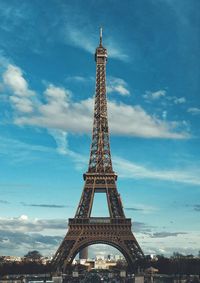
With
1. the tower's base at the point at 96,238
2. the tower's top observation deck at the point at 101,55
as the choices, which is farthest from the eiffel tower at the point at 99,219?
the tower's top observation deck at the point at 101,55

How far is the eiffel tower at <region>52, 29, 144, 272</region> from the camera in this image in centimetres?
10088

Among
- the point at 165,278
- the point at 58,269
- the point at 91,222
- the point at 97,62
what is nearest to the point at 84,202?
the point at 91,222

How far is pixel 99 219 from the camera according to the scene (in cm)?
10412

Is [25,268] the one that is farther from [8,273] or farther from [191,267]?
[191,267]

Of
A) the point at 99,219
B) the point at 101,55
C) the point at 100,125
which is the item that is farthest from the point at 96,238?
the point at 101,55

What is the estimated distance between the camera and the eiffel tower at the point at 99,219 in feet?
331

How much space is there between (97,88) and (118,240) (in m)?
35.4

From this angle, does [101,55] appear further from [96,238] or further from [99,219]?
[96,238]

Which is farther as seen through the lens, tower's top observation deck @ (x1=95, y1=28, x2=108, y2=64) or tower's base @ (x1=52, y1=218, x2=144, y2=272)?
tower's top observation deck @ (x1=95, y1=28, x2=108, y2=64)

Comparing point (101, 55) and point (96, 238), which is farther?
point (101, 55)

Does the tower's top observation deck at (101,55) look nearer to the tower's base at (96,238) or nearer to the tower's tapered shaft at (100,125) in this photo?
the tower's tapered shaft at (100,125)

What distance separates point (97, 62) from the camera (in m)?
115

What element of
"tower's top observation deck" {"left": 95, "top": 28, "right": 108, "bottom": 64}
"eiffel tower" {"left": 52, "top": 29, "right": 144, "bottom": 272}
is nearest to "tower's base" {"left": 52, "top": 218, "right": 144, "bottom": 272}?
"eiffel tower" {"left": 52, "top": 29, "right": 144, "bottom": 272}

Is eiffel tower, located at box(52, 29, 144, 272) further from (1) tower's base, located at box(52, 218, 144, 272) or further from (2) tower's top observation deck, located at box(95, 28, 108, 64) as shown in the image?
(2) tower's top observation deck, located at box(95, 28, 108, 64)
